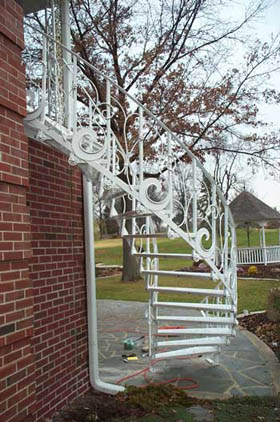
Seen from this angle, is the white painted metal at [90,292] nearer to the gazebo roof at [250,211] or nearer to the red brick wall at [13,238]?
the red brick wall at [13,238]

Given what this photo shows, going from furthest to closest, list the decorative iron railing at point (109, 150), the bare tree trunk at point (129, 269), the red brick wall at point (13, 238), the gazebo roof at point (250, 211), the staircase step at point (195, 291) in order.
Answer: the gazebo roof at point (250, 211)
the bare tree trunk at point (129, 269)
the staircase step at point (195, 291)
the decorative iron railing at point (109, 150)
the red brick wall at point (13, 238)

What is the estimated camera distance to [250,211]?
18.1 metres

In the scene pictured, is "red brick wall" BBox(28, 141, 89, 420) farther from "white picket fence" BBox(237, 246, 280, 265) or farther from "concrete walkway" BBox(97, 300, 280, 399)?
"white picket fence" BBox(237, 246, 280, 265)

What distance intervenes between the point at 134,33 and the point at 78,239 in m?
9.69

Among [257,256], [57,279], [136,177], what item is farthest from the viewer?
[257,256]

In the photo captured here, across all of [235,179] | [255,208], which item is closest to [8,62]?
[255,208]

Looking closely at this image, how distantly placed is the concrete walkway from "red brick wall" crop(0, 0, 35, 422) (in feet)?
6.72

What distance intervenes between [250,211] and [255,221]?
0.60 m

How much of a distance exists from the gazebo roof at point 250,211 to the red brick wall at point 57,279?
47.3ft

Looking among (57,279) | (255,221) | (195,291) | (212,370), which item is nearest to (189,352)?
(212,370)

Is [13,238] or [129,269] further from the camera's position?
[129,269]

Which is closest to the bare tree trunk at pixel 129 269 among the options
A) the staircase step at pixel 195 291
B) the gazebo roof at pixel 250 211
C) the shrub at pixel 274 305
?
the gazebo roof at pixel 250 211

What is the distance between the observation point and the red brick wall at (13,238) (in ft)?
8.36

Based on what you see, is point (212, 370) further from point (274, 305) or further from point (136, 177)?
point (136, 177)
